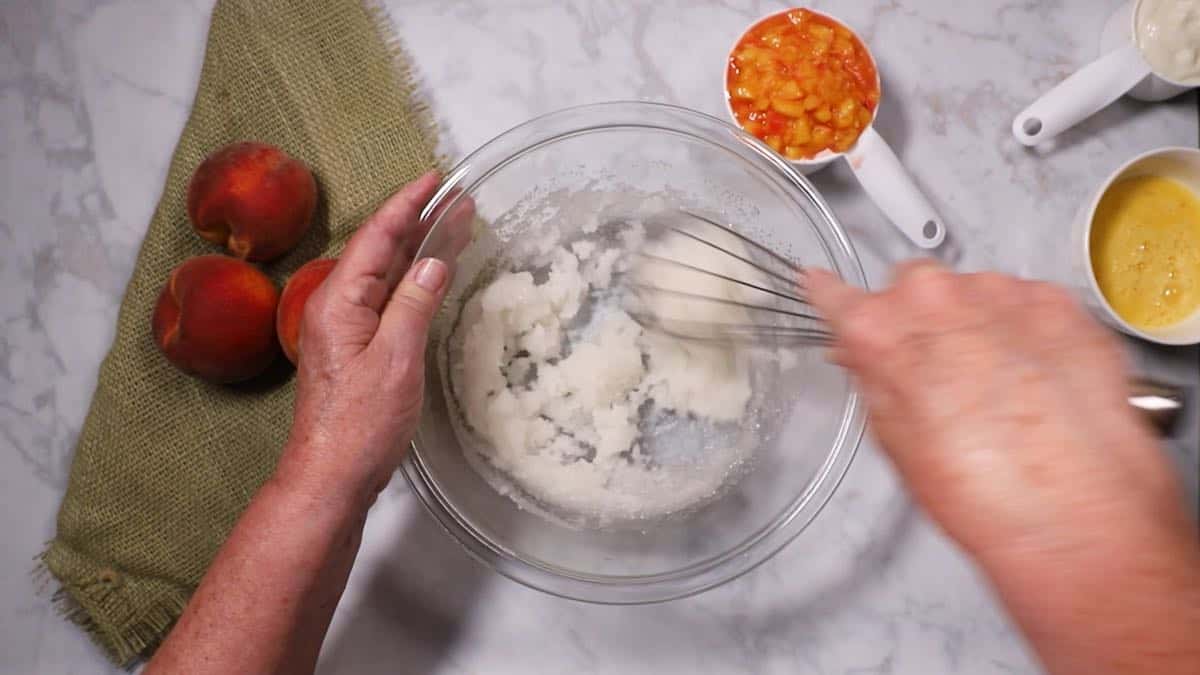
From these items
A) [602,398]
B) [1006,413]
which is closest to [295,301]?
[602,398]

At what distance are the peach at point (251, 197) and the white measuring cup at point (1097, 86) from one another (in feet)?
2.97

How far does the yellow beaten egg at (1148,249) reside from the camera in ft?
3.46

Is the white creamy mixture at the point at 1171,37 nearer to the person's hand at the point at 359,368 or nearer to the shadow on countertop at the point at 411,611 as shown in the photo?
the person's hand at the point at 359,368

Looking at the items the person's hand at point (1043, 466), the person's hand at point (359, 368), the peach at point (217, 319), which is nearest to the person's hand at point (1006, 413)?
the person's hand at point (1043, 466)

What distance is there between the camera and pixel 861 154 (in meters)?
1.02

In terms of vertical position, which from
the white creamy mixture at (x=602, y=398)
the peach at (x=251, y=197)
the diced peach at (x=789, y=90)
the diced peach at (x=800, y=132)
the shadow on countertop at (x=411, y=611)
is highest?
the peach at (x=251, y=197)

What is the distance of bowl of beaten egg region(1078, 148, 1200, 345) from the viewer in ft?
3.46

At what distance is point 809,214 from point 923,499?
0.48m

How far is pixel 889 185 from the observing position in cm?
102

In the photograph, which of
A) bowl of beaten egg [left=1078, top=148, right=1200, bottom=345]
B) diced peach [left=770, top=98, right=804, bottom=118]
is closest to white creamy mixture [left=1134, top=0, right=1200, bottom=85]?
bowl of beaten egg [left=1078, top=148, right=1200, bottom=345]

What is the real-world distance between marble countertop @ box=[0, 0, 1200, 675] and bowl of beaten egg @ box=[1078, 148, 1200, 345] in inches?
2.8

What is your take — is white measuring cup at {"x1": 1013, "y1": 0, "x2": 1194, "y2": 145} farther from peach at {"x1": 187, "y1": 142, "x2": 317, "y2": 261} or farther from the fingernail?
peach at {"x1": 187, "y1": 142, "x2": 317, "y2": 261}

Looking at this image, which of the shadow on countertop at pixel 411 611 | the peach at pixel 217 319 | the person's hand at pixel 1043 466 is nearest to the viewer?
the person's hand at pixel 1043 466

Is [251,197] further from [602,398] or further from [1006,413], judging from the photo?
[1006,413]
